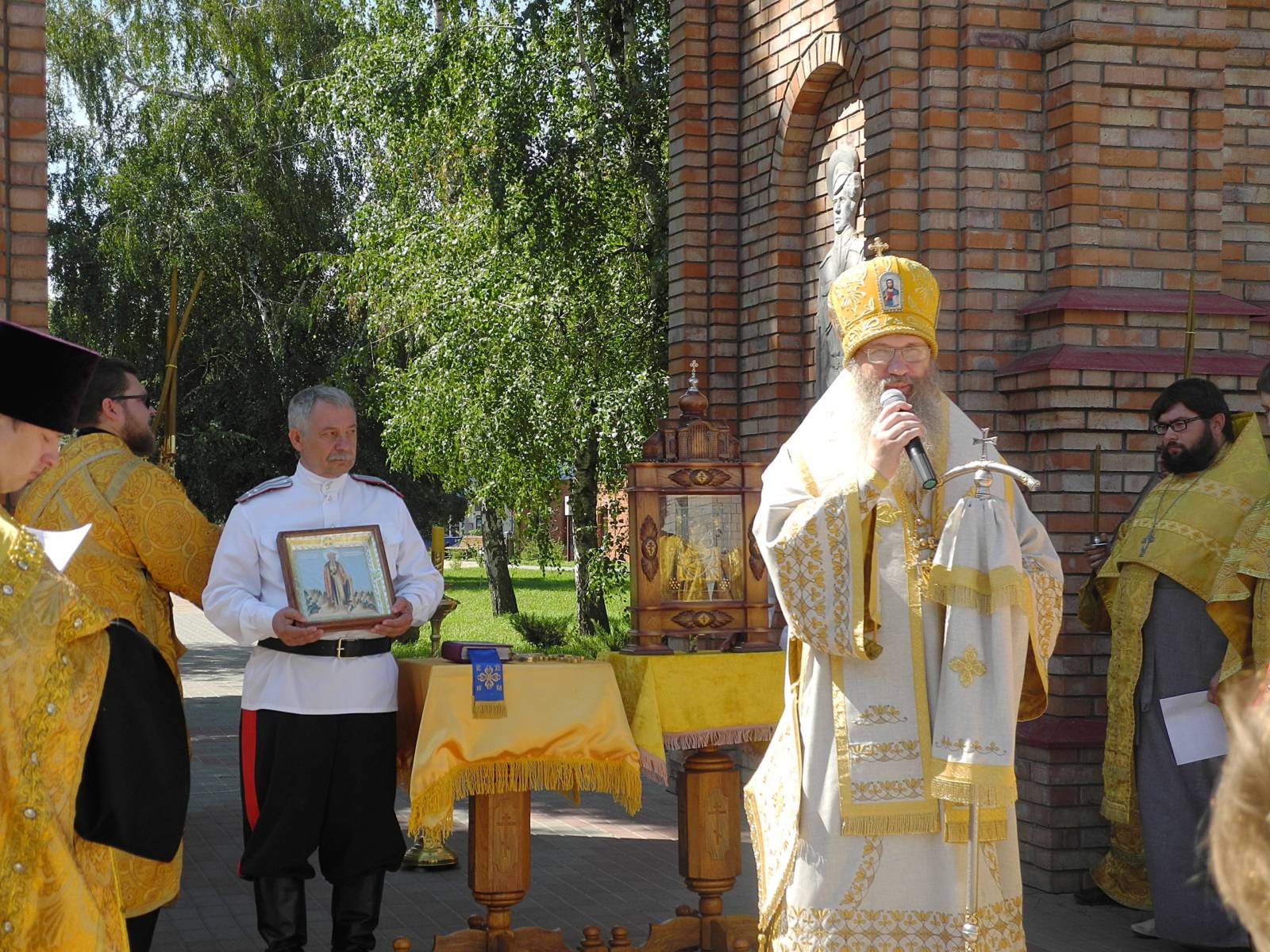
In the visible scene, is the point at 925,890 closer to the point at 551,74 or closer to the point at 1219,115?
the point at 1219,115

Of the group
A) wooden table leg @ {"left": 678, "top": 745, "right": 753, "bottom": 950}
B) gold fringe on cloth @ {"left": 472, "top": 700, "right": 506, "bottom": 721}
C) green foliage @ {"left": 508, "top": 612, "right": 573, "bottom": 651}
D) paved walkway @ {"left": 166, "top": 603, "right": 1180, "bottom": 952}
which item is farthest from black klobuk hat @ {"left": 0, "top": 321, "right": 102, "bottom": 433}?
green foliage @ {"left": 508, "top": 612, "right": 573, "bottom": 651}

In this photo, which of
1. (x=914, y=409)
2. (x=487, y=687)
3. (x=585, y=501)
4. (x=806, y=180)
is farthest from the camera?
(x=585, y=501)

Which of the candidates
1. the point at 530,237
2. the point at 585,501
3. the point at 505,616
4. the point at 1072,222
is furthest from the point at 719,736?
the point at 505,616

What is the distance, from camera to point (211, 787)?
30.9 feet

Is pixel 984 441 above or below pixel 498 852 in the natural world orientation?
above

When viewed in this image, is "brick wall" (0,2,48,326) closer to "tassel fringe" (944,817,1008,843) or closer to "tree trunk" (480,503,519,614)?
"tassel fringe" (944,817,1008,843)

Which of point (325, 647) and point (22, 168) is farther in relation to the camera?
point (22, 168)

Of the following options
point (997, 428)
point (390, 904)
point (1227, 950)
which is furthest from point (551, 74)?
point (1227, 950)

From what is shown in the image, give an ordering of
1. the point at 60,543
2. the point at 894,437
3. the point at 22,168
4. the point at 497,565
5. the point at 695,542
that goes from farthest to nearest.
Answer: the point at 497,565 → the point at 22,168 → the point at 695,542 → the point at 894,437 → the point at 60,543

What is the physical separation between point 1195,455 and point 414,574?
302 centimetres

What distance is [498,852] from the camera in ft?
17.7

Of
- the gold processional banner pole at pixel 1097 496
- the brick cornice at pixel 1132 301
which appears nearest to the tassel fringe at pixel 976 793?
the gold processional banner pole at pixel 1097 496

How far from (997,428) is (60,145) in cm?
2446

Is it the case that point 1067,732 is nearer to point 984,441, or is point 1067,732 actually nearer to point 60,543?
point 984,441
